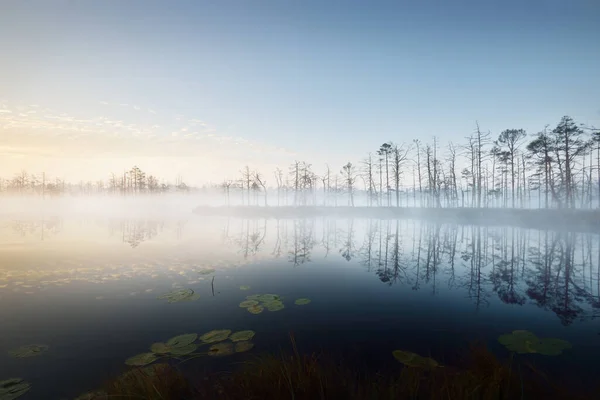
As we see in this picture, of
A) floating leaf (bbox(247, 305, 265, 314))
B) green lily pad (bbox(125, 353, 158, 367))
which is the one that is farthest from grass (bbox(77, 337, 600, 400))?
floating leaf (bbox(247, 305, 265, 314))

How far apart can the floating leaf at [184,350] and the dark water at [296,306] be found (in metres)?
0.48

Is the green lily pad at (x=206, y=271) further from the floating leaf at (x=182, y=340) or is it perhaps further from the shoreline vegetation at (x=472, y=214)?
the shoreline vegetation at (x=472, y=214)

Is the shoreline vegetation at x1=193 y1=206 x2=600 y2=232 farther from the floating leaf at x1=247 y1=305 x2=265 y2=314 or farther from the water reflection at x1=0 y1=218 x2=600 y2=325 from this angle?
the floating leaf at x1=247 y1=305 x2=265 y2=314

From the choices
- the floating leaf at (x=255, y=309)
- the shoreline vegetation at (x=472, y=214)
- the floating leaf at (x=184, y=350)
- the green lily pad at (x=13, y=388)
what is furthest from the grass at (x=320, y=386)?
the shoreline vegetation at (x=472, y=214)

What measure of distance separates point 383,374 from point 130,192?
477 feet

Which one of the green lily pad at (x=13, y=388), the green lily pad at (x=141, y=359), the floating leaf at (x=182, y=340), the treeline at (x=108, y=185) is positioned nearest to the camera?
the green lily pad at (x=13, y=388)

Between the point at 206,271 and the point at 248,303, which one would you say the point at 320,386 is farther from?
the point at 206,271

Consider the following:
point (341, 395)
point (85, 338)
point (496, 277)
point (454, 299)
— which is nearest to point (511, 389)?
point (341, 395)

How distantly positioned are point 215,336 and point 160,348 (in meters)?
1.22

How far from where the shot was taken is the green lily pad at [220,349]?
5977mm

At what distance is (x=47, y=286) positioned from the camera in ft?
35.6

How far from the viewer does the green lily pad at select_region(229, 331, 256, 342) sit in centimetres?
659

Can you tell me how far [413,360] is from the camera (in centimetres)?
560

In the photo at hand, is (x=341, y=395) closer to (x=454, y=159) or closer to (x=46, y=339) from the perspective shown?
(x=46, y=339)
